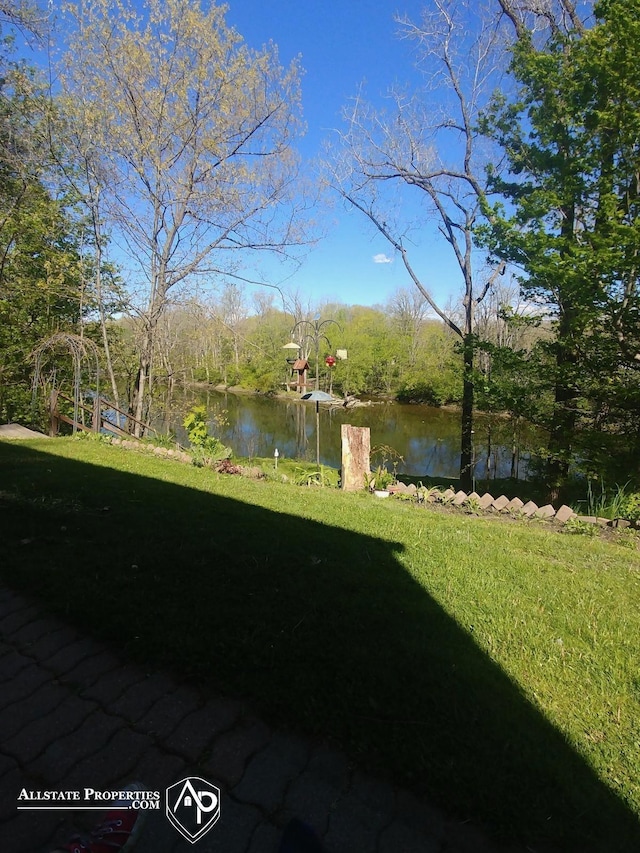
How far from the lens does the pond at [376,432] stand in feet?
38.0

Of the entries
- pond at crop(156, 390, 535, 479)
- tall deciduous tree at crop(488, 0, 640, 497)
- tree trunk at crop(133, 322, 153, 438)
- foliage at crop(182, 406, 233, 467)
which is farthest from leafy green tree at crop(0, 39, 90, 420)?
tall deciduous tree at crop(488, 0, 640, 497)

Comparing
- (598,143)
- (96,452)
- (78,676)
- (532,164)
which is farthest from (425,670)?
(532,164)

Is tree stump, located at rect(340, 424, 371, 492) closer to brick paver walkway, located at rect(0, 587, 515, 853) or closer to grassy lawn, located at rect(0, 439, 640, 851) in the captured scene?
grassy lawn, located at rect(0, 439, 640, 851)

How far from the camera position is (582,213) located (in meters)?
6.82

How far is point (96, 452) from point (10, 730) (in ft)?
17.8

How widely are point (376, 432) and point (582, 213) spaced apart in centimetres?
1427

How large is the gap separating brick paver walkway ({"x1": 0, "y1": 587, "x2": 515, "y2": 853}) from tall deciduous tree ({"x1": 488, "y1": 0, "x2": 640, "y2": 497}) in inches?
237

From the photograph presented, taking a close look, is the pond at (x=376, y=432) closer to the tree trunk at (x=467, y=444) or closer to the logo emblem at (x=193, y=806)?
the tree trunk at (x=467, y=444)

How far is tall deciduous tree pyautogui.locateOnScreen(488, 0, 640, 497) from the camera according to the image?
18.2 ft

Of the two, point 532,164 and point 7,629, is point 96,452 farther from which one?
point 532,164

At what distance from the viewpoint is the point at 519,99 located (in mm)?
7527

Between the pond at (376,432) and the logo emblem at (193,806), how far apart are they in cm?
854

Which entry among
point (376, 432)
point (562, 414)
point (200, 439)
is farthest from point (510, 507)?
point (376, 432)

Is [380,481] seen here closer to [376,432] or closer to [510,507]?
[510,507]
